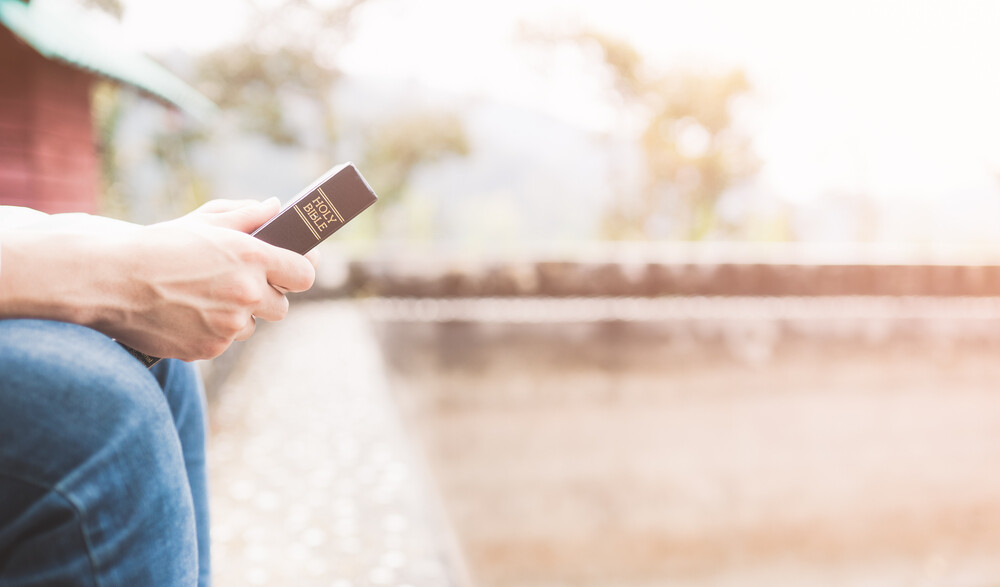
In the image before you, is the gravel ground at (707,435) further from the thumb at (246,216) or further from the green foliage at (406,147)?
the green foliage at (406,147)

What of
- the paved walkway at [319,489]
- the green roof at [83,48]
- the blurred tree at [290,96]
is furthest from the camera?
the blurred tree at [290,96]

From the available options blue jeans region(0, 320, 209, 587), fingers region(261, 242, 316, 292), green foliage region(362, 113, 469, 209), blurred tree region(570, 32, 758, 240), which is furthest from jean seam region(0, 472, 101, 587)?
green foliage region(362, 113, 469, 209)

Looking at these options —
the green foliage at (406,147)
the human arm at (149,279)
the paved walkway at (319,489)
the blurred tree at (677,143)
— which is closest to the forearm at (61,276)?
the human arm at (149,279)

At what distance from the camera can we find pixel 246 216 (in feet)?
2.02

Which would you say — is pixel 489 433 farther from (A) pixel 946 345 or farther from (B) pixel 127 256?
(B) pixel 127 256

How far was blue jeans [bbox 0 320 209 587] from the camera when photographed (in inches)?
15.1

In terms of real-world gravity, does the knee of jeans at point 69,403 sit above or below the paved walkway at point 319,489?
above

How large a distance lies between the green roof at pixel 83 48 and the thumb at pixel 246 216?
2.30m

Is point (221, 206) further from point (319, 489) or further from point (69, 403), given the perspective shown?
point (319, 489)

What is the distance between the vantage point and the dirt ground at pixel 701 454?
5.07 meters

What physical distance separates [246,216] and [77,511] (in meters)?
0.30

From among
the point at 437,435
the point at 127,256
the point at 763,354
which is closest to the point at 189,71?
the point at 437,435

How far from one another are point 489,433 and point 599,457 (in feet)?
3.02

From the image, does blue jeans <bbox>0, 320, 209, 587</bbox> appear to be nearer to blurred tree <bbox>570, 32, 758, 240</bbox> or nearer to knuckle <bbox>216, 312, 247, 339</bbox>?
knuckle <bbox>216, 312, 247, 339</bbox>
